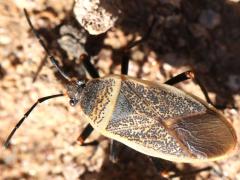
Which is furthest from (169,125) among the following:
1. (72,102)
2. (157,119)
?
(72,102)

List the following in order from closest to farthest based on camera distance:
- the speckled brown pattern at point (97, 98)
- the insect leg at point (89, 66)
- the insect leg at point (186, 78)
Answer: the speckled brown pattern at point (97, 98), the insect leg at point (89, 66), the insect leg at point (186, 78)

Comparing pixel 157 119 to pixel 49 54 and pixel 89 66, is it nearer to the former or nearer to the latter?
pixel 89 66

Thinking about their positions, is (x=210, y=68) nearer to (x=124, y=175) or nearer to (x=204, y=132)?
(x=204, y=132)

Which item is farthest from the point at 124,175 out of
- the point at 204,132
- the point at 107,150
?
the point at 204,132

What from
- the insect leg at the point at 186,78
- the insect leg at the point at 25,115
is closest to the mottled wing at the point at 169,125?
the insect leg at the point at 186,78

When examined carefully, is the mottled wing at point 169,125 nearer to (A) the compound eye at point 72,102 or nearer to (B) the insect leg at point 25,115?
(A) the compound eye at point 72,102

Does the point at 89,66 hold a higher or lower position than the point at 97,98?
higher
